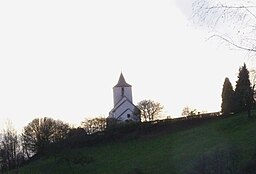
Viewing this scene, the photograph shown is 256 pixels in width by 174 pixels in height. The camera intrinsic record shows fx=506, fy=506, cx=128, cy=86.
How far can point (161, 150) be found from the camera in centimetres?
4688

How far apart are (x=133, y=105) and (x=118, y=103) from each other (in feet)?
12.6

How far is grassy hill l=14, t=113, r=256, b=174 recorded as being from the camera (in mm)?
37938

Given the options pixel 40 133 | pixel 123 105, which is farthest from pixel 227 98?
pixel 123 105

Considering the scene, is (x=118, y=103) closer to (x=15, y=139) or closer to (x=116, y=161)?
(x=15, y=139)

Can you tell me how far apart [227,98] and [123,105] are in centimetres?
3021

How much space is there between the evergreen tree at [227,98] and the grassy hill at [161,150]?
6.03 m

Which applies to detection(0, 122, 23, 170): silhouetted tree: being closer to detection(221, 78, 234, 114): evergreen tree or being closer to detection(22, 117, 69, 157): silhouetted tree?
detection(22, 117, 69, 157): silhouetted tree

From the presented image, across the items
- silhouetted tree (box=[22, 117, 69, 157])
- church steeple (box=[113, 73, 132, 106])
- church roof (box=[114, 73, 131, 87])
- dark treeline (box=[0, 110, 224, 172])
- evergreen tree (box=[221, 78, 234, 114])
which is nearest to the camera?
dark treeline (box=[0, 110, 224, 172])

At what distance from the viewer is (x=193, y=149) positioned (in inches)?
1649

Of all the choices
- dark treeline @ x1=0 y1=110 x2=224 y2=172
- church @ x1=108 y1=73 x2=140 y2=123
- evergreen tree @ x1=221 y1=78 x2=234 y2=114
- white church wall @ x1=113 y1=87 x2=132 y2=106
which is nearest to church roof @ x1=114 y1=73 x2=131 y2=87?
church @ x1=108 y1=73 x2=140 y2=123

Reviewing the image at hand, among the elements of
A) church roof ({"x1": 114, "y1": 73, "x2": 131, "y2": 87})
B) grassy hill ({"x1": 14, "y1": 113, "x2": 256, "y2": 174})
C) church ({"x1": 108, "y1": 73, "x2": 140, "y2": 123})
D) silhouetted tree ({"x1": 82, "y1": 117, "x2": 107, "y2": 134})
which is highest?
church roof ({"x1": 114, "y1": 73, "x2": 131, "y2": 87})

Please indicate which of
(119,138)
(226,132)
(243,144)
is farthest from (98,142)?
(243,144)

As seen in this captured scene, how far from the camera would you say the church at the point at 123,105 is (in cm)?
8356

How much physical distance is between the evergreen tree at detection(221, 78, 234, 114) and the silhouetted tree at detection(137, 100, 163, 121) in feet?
62.4
